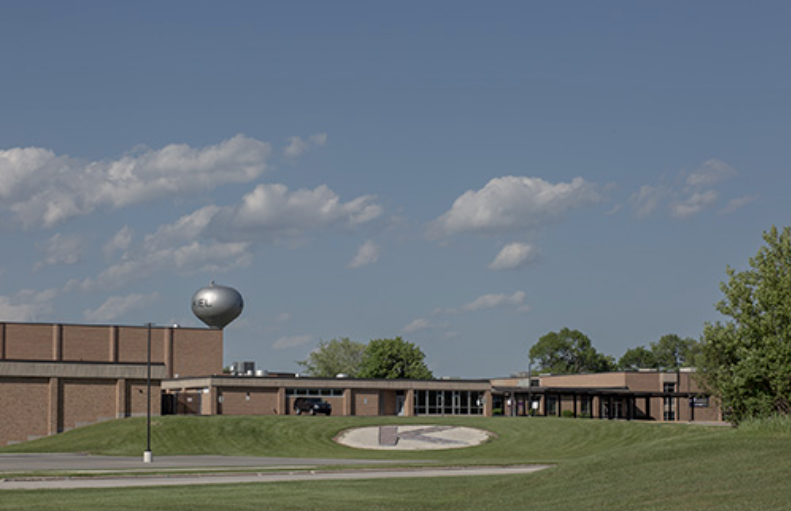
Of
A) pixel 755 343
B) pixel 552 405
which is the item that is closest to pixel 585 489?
pixel 755 343

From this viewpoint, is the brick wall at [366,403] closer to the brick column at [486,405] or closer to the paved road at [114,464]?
the brick column at [486,405]

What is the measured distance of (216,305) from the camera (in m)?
99.6

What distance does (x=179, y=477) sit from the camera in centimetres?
4103

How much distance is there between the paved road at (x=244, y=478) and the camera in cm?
3688

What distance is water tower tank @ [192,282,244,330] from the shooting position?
327 feet

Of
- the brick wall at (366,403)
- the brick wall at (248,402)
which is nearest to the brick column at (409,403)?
the brick wall at (366,403)

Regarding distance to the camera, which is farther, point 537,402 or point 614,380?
point 614,380

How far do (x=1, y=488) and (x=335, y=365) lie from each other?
→ 423 feet

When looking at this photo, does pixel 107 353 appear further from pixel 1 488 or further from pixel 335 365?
pixel 335 365

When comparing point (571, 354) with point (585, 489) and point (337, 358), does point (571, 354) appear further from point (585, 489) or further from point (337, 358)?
point (585, 489)

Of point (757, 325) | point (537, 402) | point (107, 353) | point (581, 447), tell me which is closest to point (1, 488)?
point (757, 325)

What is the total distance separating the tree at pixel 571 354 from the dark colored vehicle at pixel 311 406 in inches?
4195

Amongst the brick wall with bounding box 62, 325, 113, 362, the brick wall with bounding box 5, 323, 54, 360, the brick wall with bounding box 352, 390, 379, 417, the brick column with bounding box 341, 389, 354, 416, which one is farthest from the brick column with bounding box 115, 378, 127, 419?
the brick wall with bounding box 352, 390, 379, 417

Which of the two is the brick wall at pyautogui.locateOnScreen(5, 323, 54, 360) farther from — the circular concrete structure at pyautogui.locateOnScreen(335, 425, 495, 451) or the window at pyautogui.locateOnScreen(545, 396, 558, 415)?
the window at pyautogui.locateOnScreen(545, 396, 558, 415)
